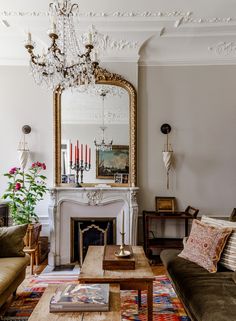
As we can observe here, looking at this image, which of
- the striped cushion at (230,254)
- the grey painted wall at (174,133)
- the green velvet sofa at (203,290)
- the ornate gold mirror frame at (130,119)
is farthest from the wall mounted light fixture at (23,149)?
the striped cushion at (230,254)

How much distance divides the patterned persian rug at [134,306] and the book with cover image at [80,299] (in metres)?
0.87

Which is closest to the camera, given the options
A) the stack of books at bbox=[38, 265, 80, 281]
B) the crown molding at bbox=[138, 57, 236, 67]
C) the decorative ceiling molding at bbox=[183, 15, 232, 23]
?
the stack of books at bbox=[38, 265, 80, 281]

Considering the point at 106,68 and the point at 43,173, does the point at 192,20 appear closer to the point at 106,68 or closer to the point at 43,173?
the point at 106,68

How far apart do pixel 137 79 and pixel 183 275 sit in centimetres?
286

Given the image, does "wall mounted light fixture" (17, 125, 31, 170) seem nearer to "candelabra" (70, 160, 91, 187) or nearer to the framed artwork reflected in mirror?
"candelabra" (70, 160, 91, 187)

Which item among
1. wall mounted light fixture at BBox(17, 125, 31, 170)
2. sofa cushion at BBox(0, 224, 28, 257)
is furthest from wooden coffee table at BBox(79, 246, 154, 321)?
wall mounted light fixture at BBox(17, 125, 31, 170)

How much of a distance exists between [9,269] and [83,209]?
1715mm

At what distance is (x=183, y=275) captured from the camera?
7.91ft

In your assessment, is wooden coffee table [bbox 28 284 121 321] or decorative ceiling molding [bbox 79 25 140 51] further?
decorative ceiling molding [bbox 79 25 140 51]

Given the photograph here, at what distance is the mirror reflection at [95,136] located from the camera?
4238mm

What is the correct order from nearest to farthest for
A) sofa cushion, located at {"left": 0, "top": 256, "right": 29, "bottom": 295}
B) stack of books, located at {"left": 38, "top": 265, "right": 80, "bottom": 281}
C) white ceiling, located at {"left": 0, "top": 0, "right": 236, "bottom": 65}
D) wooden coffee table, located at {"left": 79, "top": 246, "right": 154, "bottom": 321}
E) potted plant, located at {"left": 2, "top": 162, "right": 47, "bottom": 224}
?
wooden coffee table, located at {"left": 79, "top": 246, "right": 154, "bottom": 321}, sofa cushion, located at {"left": 0, "top": 256, "right": 29, "bottom": 295}, white ceiling, located at {"left": 0, "top": 0, "right": 236, "bottom": 65}, stack of books, located at {"left": 38, "top": 265, "right": 80, "bottom": 281}, potted plant, located at {"left": 2, "top": 162, "right": 47, "bottom": 224}

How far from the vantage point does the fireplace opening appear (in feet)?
13.6

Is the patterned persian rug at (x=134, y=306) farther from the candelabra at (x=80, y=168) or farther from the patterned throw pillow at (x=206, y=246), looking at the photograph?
the candelabra at (x=80, y=168)

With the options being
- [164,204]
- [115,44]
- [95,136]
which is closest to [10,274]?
[95,136]
